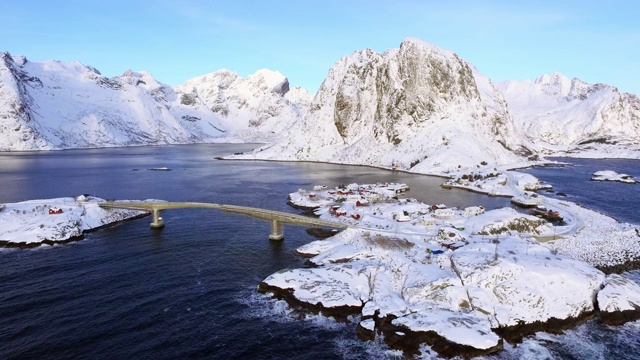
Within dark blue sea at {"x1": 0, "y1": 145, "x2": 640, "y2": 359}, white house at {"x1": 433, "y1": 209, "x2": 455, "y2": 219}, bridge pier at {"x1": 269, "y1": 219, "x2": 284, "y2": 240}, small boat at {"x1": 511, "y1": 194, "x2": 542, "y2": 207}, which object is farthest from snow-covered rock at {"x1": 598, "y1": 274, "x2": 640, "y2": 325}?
small boat at {"x1": 511, "y1": 194, "x2": 542, "y2": 207}

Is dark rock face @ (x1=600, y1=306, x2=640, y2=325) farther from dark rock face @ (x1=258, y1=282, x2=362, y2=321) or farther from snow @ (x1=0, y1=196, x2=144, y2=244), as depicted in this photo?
snow @ (x1=0, y1=196, x2=144, y2=244)

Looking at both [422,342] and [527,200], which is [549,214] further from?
[422,342]

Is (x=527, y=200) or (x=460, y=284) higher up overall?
(x=527, y=200)

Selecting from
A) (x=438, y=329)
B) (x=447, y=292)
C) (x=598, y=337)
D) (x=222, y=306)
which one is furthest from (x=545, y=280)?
(x=222, y=306)

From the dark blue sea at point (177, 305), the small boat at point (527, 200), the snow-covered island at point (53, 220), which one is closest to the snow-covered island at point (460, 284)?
the dark blue sea at point (177, 305)

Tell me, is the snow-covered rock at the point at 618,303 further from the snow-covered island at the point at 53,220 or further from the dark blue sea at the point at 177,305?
the snow-covered island at the point at 53,220

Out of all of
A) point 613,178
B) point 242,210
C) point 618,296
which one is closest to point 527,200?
point 618,296

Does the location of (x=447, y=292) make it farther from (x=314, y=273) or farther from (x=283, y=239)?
(x=283, y=239)
